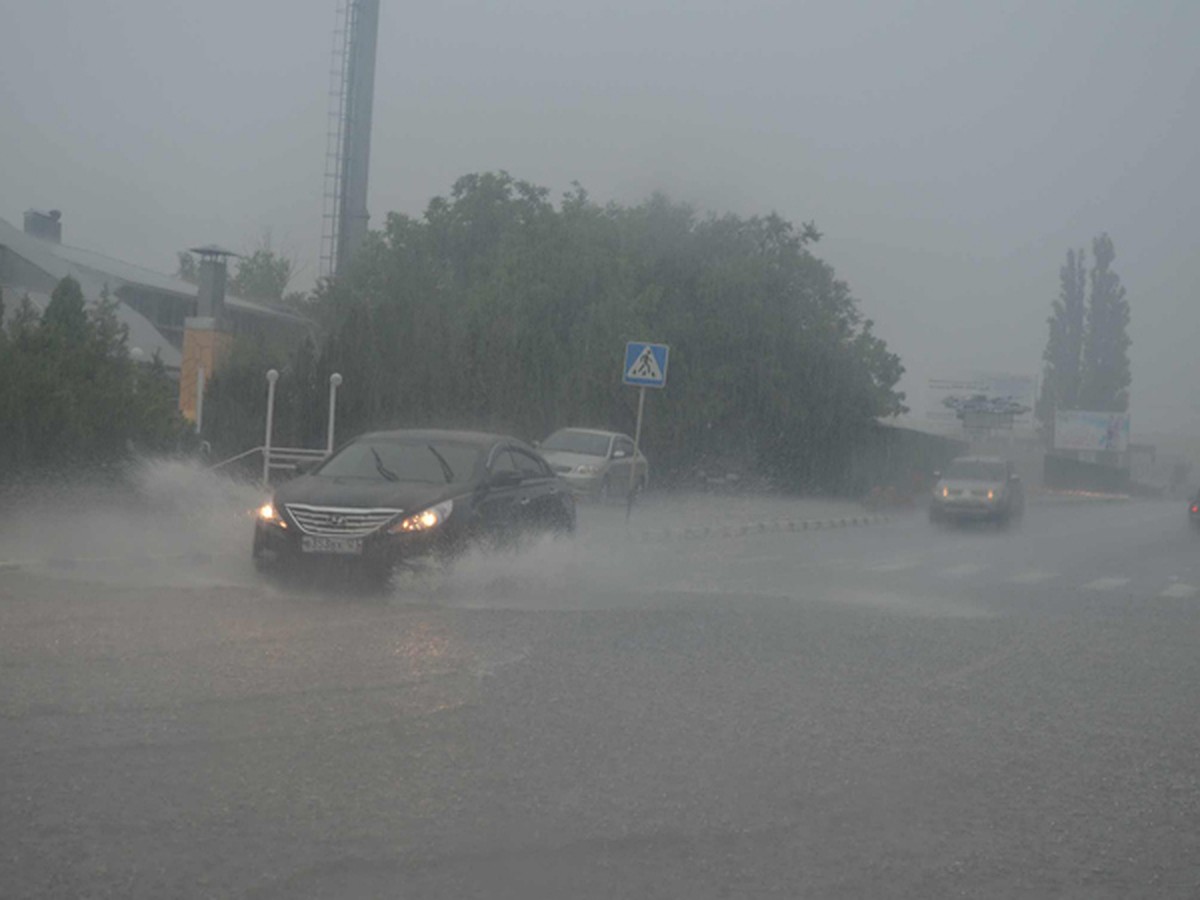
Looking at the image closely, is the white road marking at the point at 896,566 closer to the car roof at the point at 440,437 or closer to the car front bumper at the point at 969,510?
the car roof at the point at 440,437

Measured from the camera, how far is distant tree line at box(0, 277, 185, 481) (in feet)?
57.4

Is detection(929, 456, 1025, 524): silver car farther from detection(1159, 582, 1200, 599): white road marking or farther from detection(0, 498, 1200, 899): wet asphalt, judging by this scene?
detection(0, 498, 1200, 899): wet asphalt

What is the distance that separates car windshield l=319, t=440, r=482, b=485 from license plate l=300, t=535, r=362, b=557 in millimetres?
1157

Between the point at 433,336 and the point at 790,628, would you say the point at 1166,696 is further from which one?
the point at 433,336

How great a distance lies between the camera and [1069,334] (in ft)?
313

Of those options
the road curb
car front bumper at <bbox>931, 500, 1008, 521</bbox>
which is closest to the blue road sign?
the road curb

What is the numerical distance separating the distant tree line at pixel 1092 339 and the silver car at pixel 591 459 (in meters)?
70.7

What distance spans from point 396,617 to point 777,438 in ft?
117

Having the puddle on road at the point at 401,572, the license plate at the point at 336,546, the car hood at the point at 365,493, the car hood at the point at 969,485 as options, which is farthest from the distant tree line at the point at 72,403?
the car hood at the point at 969,485

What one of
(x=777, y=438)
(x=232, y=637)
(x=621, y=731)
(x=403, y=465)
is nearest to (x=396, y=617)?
(x=232, y=637)

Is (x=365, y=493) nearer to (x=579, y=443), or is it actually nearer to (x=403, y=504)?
(x=403, y=504)

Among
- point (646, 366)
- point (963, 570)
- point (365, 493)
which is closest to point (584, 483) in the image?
point (646, 366)

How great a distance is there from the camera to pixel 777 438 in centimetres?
4606

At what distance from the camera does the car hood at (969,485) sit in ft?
113
